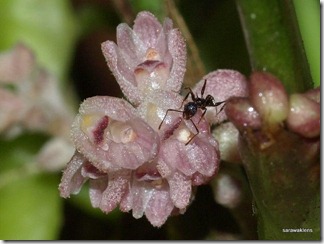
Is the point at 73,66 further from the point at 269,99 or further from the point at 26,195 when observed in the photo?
the point at 269,99

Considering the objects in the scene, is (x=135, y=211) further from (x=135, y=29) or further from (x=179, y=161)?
(x=135, y=29)

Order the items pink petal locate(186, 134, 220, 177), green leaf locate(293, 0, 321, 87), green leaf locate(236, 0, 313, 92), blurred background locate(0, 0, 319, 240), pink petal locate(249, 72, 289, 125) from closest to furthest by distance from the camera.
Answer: pink petal locate(249, 72, 289, 125) < pink petal locate(186, 134, 220, 177) < green leaf locate(236, 0, 313, 92) < green leaf locate(293, 0, 321, 87) < blurred background locate(0, 0, 319, 240)

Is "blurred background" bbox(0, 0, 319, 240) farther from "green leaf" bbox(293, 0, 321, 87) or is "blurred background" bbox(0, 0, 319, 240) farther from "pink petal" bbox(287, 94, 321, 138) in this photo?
"pink petal" bbox(287, 94, 321, 138)

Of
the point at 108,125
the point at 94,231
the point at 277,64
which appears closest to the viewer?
the point at 108,125

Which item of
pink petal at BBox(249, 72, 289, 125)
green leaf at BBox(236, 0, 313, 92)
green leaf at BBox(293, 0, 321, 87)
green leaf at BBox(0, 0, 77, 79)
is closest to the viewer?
pink petal at BBox(249, 72, 289, 125)

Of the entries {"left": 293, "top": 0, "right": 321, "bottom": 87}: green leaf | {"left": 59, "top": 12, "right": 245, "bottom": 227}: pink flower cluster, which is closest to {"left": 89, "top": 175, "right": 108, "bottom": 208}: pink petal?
{"left": 59, "top": 12, "right": 245, "bottom": 227}: pink flower cluster

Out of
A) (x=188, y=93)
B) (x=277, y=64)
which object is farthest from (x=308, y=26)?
(x=188, y=93)

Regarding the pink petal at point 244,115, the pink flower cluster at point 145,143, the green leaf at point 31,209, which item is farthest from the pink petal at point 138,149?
the green leaf at point 31,209
